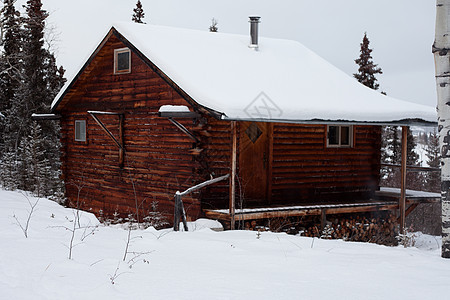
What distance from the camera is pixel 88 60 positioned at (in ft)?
51.0

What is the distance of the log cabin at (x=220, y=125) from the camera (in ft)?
39.4

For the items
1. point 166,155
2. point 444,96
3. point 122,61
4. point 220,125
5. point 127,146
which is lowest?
point 166,155

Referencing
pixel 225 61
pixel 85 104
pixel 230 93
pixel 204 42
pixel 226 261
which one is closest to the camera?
pixel 226 261

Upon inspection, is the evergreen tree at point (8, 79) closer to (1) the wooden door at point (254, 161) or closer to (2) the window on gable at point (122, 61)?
(2) the window on gable at point (122, 61)

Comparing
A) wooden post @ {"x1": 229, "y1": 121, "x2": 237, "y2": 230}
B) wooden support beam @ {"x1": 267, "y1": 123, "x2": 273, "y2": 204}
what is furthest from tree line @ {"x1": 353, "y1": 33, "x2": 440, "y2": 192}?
wooden post @ {"x1": 229, "y1": 121, "x2": 237, "y2": 230}

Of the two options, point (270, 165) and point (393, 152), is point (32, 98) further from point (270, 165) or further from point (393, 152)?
point (393, 152)

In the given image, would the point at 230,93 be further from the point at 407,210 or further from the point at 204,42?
the point at 407,210

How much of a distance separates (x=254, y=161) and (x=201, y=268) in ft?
25.2

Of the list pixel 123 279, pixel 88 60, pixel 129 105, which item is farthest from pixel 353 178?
pixel 123 279

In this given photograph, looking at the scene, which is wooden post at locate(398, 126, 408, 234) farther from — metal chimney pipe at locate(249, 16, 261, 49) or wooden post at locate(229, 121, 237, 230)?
metal chimney pipe at locate(249, 16, 261, 49)

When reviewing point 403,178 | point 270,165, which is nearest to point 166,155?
point 270,165

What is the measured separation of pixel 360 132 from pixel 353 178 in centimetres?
142

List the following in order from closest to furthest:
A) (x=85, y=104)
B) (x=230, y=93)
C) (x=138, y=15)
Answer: (x=230, y=93), (x=85, y=104), (x=138, y=15)

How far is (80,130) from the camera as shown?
17.0m
